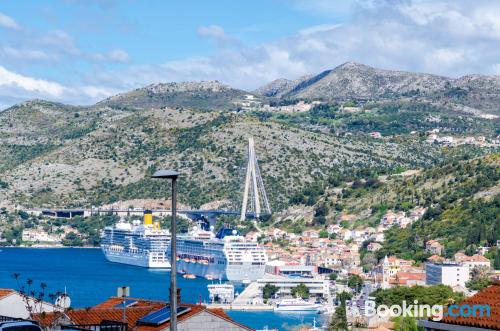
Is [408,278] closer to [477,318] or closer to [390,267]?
[390,267]

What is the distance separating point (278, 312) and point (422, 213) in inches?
1025

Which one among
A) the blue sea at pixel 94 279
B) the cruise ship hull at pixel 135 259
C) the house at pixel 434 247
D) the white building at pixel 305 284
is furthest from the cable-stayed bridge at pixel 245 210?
the white building at pixel 305 284

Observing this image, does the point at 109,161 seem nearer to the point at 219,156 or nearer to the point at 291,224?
the point at 219,156

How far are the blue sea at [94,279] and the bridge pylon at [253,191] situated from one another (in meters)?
11.2

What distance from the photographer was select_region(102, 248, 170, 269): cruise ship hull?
10469cm

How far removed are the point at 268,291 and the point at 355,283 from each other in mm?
4809

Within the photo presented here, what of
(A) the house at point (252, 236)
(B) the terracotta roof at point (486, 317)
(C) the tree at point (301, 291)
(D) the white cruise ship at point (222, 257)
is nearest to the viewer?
(B) the terracotta roof at point (486, 317)

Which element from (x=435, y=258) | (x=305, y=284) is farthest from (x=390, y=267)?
(x=305, y=284)

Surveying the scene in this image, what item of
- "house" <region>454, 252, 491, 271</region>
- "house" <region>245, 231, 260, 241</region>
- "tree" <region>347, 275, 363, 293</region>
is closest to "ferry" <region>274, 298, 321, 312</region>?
"tree" <region>347, 275, 363, 293</region>

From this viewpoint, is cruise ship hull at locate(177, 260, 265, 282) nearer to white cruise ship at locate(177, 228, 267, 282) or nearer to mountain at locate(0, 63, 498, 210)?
white cruise ship at locate(177, 228, 267, 282)

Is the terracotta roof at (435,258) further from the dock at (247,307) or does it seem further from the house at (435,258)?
the dock at (247,307)

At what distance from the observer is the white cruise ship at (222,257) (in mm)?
92375

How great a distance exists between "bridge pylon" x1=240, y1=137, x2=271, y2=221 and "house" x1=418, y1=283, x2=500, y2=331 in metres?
97.1

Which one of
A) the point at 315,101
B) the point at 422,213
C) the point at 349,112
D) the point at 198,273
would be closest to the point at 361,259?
the point at 422,213
